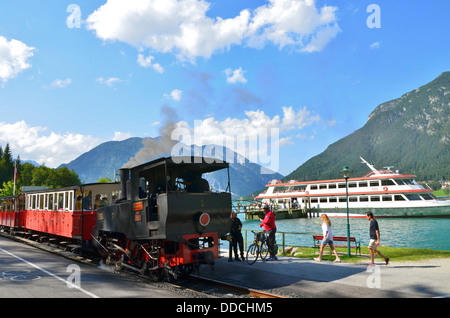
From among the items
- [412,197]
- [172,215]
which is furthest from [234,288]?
[412,197]

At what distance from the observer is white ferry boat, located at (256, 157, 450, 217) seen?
47.9m

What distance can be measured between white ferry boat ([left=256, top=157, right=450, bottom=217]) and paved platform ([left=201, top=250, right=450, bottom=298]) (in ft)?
138

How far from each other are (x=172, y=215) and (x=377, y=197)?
51231 mm

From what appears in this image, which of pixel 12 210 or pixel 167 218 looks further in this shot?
pixel 12 210

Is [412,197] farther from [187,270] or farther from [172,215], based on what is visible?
[172,215]

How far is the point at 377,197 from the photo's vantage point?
52.5 m

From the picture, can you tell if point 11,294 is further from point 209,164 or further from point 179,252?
point 209,164

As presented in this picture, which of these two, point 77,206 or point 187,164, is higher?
point 187,164

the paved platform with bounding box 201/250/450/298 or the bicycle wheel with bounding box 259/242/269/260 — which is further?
the bicycle wheel with bounding box 259/242/269/260

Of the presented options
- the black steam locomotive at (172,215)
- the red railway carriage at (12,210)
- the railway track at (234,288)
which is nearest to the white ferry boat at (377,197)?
the red railway carriage at (12,210)

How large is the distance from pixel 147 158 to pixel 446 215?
153 ft

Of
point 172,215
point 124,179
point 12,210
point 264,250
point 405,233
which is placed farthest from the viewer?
point 405,233

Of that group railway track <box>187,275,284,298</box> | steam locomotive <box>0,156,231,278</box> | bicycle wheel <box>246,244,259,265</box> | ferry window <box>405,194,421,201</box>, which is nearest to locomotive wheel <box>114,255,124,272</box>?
steam locomotive <box>0,156,231,278</box>

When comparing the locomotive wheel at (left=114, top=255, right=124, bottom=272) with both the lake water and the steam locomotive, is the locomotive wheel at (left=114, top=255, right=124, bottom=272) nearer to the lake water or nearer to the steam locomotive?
the steam locomotive
